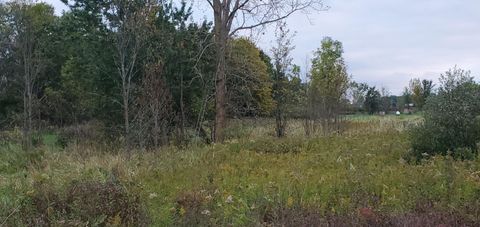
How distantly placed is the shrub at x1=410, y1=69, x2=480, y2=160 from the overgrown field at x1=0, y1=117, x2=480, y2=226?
0.46m

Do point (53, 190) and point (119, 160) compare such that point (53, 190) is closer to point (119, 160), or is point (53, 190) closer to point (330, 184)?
point (330, 184)

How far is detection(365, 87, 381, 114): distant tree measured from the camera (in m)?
67.3

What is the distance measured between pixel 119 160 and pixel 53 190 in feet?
16.6

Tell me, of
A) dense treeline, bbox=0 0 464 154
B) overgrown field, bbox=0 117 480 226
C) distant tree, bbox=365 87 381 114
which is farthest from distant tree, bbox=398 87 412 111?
overgrown field, bbox=0 117 480 226

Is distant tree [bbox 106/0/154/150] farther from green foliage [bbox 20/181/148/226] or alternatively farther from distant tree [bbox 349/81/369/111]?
distant tree [bbox 349/81/369/111]

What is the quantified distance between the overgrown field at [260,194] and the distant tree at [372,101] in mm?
58459

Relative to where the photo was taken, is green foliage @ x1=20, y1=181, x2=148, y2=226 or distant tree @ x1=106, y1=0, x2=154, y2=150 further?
distant tree @ x1=106, y1=0, x2=154, y2=150

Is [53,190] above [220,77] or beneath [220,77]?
beneath

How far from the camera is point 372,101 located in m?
68.7

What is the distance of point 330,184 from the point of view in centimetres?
672

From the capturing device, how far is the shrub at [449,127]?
31.9ft

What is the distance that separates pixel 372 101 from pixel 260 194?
65256 millimetres

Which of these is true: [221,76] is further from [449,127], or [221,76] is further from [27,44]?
[449,127]

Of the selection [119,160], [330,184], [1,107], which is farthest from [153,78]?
[1,107]
